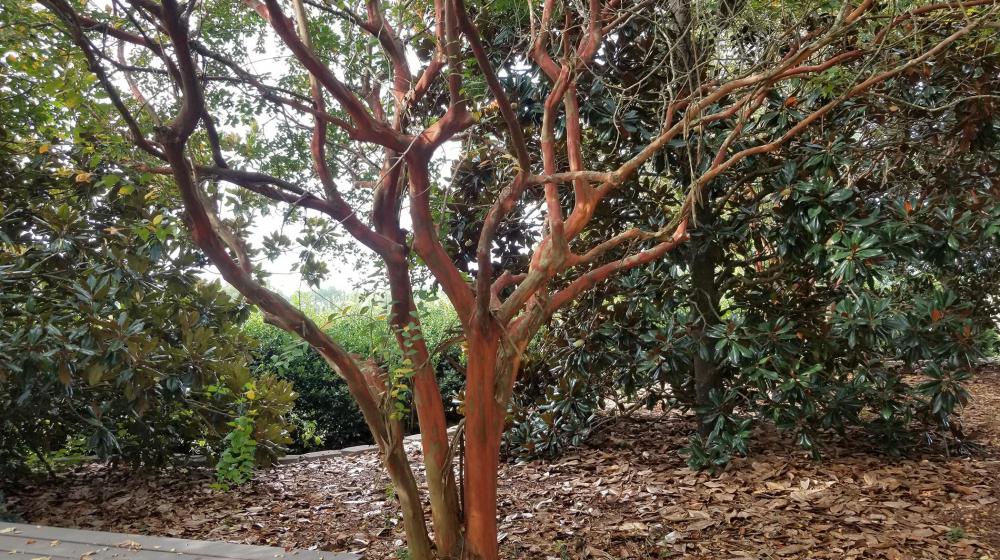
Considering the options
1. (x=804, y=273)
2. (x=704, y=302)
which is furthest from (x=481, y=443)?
(x=804, y=273)

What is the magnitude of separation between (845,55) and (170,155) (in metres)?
3.09

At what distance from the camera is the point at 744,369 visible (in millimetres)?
4445

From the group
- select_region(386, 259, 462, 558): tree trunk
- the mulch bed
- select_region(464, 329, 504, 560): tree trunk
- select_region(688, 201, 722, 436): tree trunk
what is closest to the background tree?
the mulch bed

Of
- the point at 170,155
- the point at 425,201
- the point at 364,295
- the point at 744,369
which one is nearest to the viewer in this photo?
the point at 170,155

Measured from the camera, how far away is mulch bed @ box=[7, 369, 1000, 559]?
12.0 ft

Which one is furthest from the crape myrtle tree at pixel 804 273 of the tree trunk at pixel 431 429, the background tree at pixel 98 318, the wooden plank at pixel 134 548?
the wooden plank at pixel 134 548

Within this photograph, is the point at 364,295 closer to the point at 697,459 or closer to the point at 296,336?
the point at 296,336

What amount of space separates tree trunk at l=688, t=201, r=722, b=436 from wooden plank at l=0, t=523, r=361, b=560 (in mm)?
2708

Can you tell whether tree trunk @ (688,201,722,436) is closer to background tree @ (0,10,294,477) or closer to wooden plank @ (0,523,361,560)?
wooden plank @ (0,523,361,560)

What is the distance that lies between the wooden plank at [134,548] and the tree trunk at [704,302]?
8.89ft

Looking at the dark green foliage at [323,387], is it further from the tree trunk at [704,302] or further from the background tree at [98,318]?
the tree trunk at [704,302]

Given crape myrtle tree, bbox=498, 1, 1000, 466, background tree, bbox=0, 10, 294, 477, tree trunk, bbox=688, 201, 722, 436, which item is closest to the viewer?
background tree, bbox=0, 10, 294, 477

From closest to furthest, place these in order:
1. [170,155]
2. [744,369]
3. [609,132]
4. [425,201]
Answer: [170,155], [425,201], [744,369], [609,132]

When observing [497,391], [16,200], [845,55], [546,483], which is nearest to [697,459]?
[546,483]
